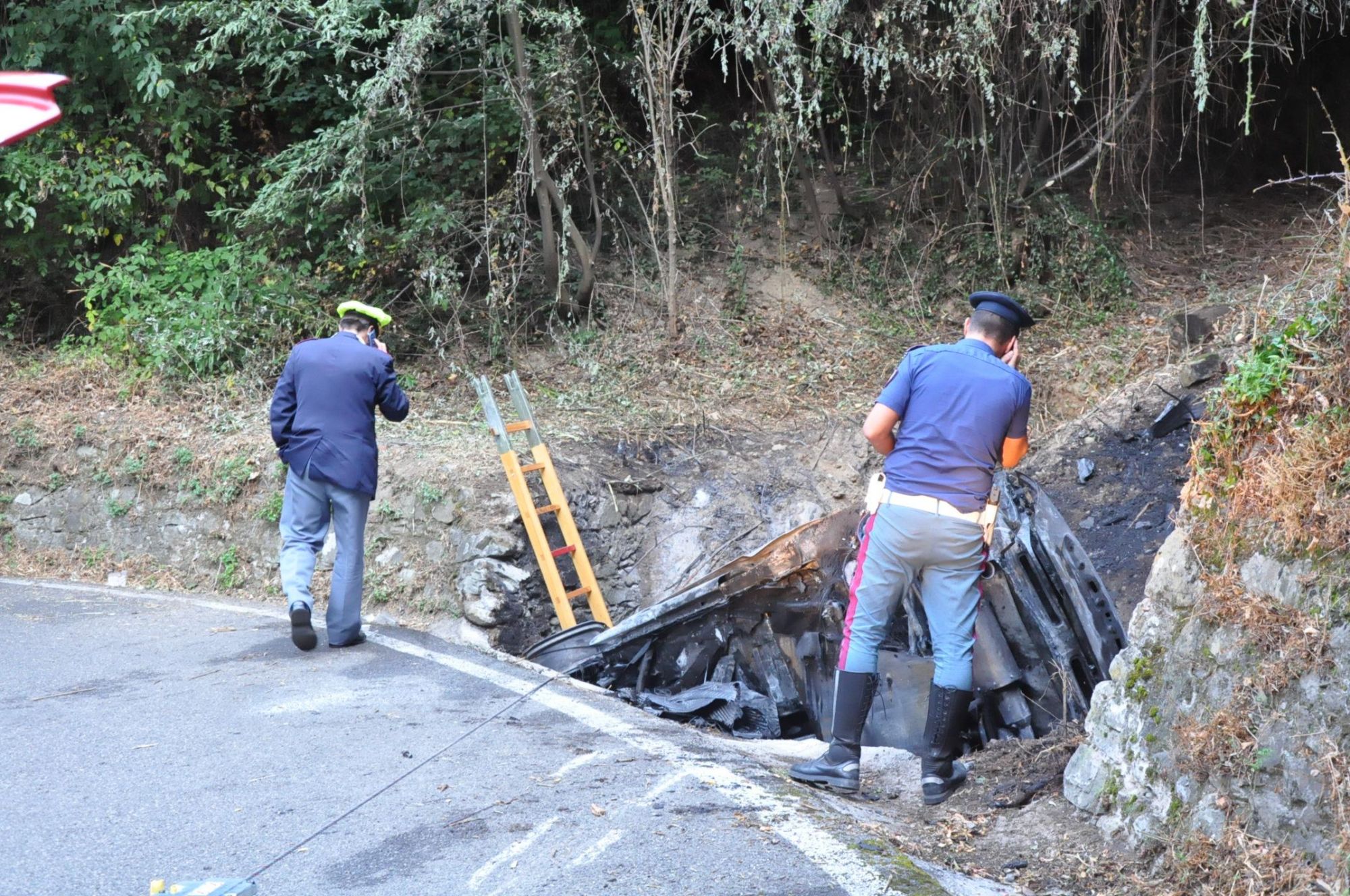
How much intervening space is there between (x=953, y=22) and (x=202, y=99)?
8365mm

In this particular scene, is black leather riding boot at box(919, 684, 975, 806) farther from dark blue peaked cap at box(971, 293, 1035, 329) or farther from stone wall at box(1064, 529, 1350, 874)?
dark blue peaked cap at box(971, 293, 1035, 329)

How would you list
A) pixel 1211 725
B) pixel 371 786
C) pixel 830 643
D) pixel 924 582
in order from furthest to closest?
pixel 830 643 < pixel 924 582 < pixel 371 786 < pixel 1211 725

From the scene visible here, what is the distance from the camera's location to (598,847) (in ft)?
12.6

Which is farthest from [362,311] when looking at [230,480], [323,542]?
[230,480]

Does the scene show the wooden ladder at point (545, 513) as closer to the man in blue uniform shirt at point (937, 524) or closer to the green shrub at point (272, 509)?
the green shrub at point (272, 509)

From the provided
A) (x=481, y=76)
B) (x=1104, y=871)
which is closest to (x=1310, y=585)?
(x=1104, y=871)

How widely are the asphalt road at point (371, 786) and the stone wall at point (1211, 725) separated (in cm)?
99

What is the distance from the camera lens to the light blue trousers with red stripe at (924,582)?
460 centimetres

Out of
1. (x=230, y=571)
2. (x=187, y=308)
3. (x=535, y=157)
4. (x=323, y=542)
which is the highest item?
(x=535, y=157)

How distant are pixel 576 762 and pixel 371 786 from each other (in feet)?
2.68

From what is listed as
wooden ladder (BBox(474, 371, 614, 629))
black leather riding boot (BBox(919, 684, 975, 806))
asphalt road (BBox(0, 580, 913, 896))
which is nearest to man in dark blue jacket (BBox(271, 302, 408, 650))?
asphalt road (BBox(0, 580, 913, 896))

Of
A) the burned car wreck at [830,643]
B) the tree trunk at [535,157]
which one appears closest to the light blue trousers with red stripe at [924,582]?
the burned car wreck at [830,643]

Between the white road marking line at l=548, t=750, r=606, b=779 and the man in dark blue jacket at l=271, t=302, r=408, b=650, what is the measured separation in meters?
2.45

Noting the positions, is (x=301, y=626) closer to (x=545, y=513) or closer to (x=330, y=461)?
(x=330, y=461)
